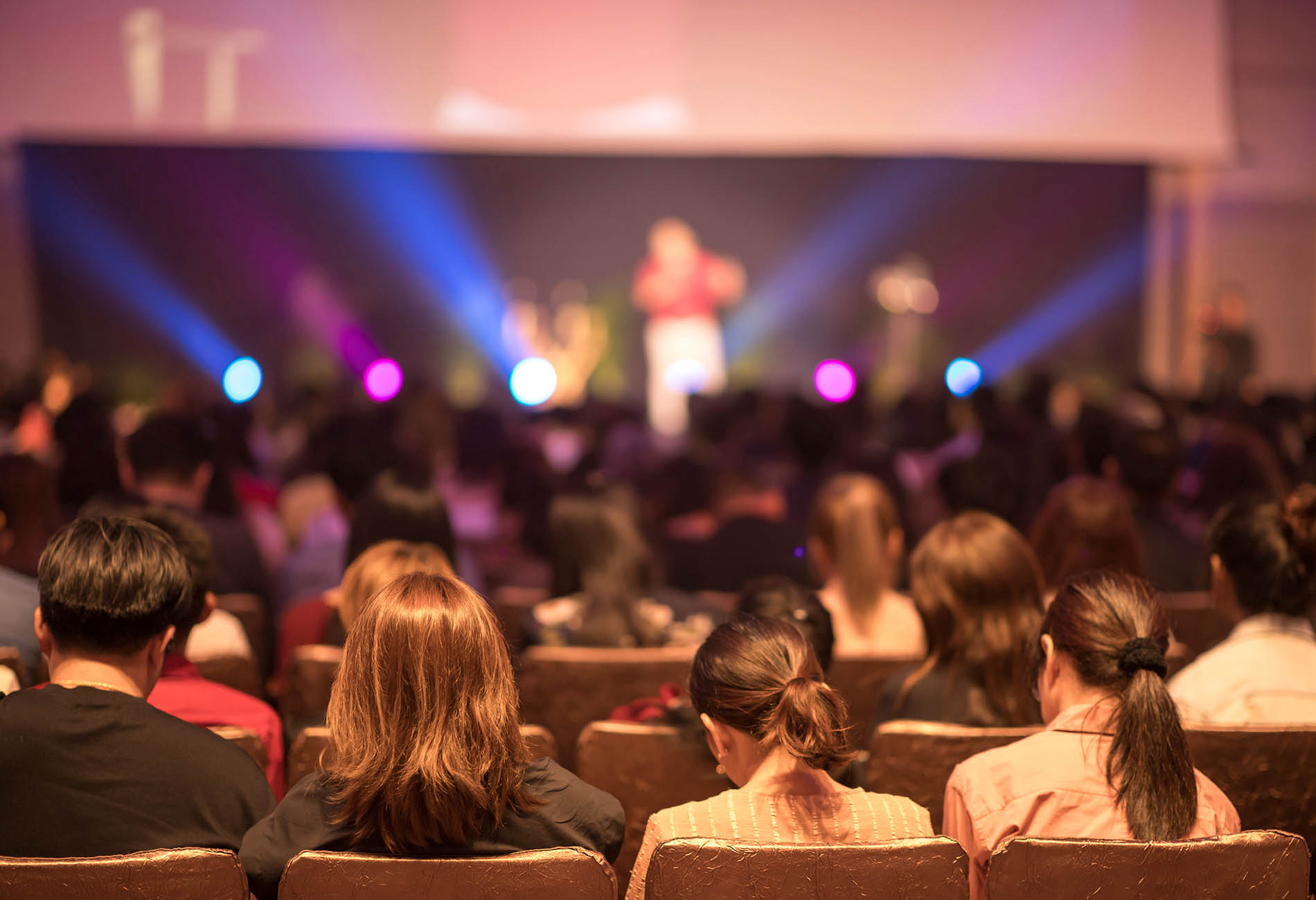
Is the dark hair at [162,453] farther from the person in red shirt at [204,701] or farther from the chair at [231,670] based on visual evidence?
the person in red shirt at [204,701]

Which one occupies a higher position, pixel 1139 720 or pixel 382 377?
pixel 382 377

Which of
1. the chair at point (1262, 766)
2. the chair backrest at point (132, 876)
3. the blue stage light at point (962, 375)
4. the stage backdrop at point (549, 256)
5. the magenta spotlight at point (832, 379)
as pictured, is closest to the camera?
the chair backrest at point (132, 876)

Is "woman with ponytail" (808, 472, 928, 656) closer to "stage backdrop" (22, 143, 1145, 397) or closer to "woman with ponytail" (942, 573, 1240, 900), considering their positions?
"woman with ponytail" (942, 573, 1240, 900)

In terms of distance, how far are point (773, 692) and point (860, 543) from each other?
158 centimetres

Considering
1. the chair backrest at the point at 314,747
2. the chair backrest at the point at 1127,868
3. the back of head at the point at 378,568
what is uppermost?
the back of head at the point at 378,568

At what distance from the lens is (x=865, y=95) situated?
9.01 metres

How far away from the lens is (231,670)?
2574 mm

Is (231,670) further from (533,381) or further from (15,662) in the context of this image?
(533,381)

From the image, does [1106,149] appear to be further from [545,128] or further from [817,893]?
[817,893]

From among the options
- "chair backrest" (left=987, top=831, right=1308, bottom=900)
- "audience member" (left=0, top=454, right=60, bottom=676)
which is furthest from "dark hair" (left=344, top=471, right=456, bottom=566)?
"chair backrest" (left=987, top=831, right=1308, bottom=900)

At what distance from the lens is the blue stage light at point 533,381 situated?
1136cm

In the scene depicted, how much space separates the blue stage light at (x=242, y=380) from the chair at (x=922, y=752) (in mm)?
8294

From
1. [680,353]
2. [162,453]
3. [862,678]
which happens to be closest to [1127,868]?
[862,678]

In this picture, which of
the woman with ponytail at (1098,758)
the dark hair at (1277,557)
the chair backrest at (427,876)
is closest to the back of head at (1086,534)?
the dark hair at (1277,557)
